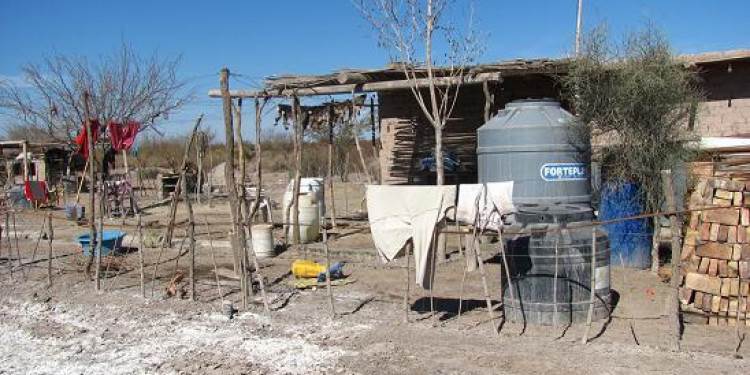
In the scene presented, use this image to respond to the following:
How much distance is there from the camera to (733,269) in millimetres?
6910

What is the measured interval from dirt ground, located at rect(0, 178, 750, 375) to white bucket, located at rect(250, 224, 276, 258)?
1.50 meters

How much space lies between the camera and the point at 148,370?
5879mm

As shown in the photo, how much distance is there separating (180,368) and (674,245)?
166 inches

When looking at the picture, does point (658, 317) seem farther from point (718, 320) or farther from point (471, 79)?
point (471, 79)

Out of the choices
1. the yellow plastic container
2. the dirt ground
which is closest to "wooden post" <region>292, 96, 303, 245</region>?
the dirt ground

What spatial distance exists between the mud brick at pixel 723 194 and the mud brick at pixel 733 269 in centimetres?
97

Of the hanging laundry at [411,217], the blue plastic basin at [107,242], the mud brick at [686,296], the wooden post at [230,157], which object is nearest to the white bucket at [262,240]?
the blue plastic basin at [107,242]

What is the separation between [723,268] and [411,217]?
10.4 ft

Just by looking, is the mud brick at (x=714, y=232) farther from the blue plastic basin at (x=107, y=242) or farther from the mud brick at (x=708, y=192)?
the blue plastic basin at (x=107, y=242)

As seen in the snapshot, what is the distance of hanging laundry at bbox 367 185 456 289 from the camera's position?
22.1 feet

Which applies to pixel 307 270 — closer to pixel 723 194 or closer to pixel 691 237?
pixel 691 237

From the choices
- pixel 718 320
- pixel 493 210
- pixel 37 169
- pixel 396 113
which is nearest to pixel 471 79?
pixel 396 113

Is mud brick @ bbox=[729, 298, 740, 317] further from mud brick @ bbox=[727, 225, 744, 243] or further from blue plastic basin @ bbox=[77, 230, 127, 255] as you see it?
blue plastic basin @ bbox=[77, 230, 127, 255]

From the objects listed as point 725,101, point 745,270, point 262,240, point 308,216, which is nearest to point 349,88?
point 308,216
